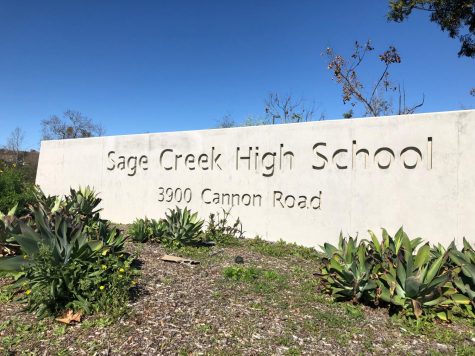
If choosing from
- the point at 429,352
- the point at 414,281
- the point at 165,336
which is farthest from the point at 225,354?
the point at 414,281

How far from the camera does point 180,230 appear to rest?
6504 millimetres

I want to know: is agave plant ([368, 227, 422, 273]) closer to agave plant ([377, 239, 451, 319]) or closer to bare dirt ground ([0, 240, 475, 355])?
agave plant ([377, 239, 451, 319])

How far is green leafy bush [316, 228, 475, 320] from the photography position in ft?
12.6

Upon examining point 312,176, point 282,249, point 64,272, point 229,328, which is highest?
point 312,176

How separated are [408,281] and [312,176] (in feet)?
11.4

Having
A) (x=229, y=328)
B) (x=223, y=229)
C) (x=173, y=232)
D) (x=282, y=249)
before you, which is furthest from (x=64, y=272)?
(x=223, y=229)

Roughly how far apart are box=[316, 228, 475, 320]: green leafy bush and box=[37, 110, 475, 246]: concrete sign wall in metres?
1.65

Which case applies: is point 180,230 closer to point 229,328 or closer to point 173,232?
point 173,232

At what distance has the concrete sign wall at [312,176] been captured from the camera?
5.84 m

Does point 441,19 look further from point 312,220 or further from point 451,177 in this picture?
point 312,220

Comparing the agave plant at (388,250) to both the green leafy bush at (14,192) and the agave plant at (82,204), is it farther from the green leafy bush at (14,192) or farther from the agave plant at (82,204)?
the green leafy bush at (14,192)

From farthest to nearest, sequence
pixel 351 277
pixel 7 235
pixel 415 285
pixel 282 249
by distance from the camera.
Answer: pixel 282 249 → pixel 7 235 → pixel 351 277 → pixel 415 285

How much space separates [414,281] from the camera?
3.76 meters

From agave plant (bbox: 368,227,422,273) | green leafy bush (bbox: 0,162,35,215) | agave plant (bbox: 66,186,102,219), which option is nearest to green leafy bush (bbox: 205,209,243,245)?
agave plant (bbox: 66,186,102,219)
